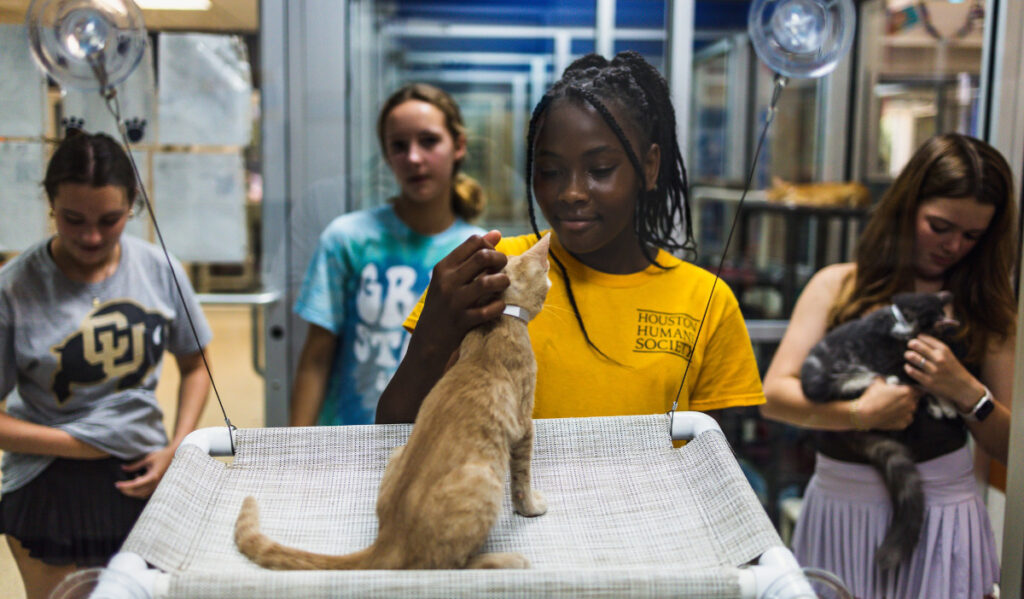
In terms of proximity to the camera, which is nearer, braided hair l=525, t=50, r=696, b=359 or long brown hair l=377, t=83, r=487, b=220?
braided hair l=525, t=50, r=696, b=359

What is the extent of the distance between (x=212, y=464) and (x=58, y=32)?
0.58 meters

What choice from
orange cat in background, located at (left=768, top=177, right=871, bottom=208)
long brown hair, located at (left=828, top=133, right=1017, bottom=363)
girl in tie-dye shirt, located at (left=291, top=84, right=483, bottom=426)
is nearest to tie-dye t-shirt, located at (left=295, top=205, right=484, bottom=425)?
girl in tie-dye shirt, located at (left=291, top=84, right=483, bottom=426)

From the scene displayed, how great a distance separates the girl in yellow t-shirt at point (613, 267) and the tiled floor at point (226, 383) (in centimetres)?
30

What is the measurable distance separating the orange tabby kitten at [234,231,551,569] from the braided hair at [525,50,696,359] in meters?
0.15

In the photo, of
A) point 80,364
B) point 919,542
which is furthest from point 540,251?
point 919,542

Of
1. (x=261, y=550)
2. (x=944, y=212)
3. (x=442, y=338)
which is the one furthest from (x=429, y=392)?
(x=944, y=212)

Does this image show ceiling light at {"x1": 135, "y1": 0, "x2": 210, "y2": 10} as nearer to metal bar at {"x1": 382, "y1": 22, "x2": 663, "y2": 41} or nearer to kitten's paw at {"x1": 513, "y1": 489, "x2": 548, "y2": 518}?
metal bar at {"x1": 382, "y1": 22, "x2": 663, "y2": 41}

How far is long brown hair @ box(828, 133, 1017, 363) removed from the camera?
1272mm

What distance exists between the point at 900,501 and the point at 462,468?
3.17 ft

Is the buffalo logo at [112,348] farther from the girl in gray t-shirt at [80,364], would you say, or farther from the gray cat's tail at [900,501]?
the gray cat's tail at [900,501]

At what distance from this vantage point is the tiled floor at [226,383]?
99 cm

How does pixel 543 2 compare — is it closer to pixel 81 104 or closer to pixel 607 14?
pixel 607 14

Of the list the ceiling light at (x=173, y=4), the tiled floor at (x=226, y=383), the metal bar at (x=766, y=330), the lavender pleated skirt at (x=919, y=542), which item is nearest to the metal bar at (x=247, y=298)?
the tiled floor at (x=226, y=383)

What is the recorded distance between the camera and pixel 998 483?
1.41 m
